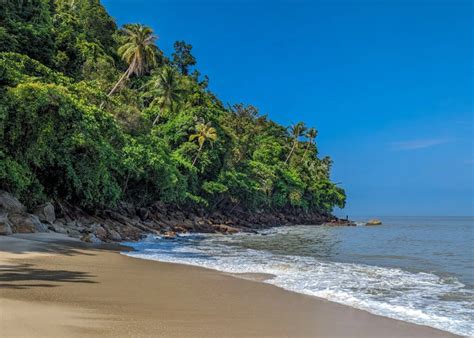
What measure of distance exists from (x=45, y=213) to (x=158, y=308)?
1581cm

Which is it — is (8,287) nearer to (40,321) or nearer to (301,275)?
(40,321)

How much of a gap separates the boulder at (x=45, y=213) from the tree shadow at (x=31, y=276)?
1086 centimetres

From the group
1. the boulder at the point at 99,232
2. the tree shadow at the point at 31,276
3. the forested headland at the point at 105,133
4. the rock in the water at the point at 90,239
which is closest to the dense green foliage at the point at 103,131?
the forested headland at the point at 105,133

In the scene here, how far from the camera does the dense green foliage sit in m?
18.9

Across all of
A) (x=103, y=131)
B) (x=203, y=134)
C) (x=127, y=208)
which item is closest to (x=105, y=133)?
(x=103, y=131)

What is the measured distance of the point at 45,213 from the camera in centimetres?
1958

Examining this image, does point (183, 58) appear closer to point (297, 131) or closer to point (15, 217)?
point (297, 131)

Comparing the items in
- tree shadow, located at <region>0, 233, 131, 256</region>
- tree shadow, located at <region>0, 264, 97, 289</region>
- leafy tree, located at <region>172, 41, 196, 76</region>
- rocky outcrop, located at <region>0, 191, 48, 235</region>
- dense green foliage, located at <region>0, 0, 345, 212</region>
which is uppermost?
leafy tree, located at <region>172, 41, 196, 76</region>

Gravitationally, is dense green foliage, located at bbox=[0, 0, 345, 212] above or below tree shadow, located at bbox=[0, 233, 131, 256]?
above

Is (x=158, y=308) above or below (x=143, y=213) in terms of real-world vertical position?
below

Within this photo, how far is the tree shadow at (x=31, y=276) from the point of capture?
698 centimetres

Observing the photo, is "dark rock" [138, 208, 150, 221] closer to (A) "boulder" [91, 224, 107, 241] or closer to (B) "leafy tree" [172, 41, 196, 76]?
(A) "boulder" [91, 224, 107, 241]

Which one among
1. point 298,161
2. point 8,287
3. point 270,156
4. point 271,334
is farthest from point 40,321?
point 298,161

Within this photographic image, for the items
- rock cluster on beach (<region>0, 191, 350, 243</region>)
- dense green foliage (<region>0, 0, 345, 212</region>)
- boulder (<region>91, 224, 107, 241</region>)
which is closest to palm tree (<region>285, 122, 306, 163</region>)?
dense green foliage (<region>0, 0, 345, 212</region>)
